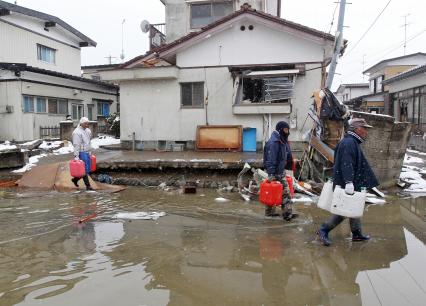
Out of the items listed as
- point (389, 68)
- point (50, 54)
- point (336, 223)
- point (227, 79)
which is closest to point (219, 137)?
point (227, 79)

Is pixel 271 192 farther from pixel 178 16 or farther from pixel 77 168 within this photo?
pixel 178 16

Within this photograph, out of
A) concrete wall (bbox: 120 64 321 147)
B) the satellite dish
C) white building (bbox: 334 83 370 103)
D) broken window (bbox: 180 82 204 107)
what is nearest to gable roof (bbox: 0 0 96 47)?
the satellite dish

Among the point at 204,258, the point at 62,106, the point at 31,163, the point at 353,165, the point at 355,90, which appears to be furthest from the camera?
the point at 355,90

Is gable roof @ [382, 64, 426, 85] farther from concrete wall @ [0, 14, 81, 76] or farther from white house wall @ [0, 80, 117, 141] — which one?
concrete wall @ [0, 14, 81, 76]

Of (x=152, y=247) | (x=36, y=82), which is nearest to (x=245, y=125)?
(x=152, y=247)

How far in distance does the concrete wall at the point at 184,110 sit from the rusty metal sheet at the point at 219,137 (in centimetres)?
36

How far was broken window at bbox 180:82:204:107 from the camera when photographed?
1417 cm

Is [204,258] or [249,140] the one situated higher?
[249,140]

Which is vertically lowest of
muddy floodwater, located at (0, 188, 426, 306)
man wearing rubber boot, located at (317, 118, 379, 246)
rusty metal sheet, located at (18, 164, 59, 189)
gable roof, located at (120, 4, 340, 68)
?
muddy floodwater, located at (0, 188, 426, 306)

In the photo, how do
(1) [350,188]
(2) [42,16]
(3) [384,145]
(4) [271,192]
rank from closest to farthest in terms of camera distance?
(1) [350,188]
(4) [271,192]
(3) [384,145]
(2) [42,16]

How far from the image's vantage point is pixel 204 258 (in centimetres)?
485

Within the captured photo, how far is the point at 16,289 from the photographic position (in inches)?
154

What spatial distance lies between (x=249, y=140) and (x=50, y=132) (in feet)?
37.3

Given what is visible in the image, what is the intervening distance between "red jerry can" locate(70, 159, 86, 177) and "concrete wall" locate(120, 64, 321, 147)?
5640 millimetres
